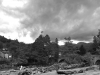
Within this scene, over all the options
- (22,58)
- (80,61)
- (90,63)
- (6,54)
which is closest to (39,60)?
(22,58)

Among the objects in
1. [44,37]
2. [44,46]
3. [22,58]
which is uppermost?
[44,37]

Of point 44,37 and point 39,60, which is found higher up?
point 44,37

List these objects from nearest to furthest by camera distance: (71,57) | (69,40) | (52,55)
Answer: (71,57)
(52,55)
(69,40)

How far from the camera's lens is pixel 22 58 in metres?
55.3

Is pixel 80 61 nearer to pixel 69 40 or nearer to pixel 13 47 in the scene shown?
pixel 69 40

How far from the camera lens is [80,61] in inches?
2192

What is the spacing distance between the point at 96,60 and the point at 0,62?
134 ft

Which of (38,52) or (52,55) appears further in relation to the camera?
(52,55)

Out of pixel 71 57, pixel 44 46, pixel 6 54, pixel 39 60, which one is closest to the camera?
pixel 71 57

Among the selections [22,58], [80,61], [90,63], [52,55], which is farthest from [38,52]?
[90,63]

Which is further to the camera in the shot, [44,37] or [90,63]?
[44,37]

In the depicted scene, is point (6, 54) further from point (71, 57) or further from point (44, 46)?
point (71, 57)

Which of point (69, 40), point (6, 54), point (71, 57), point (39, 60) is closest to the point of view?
point (71, 57)

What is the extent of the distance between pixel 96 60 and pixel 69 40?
23328 millimetres
